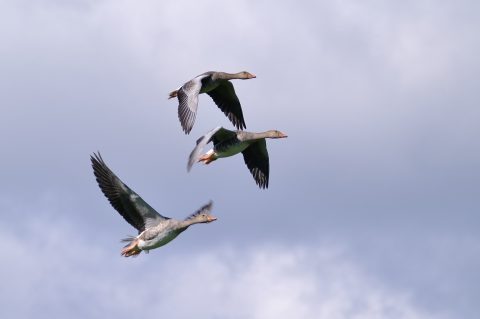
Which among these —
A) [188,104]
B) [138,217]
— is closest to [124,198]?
[138,217]

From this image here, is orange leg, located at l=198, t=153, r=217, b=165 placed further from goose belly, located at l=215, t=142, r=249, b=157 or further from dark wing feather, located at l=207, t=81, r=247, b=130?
dark wing feather, located at l=207, t=81, r=247, b=130

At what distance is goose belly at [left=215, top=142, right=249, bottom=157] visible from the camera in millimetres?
30895

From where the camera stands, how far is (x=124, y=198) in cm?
2695

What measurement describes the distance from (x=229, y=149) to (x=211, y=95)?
3.51 m

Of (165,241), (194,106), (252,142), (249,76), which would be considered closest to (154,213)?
(165,241)

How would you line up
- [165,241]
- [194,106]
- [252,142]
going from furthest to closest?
[252,142] → [194,106] → [165,241]

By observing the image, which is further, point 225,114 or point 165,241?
point 225,114

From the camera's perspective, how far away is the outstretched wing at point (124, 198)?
26797 mm

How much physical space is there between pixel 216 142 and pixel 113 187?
4687mm

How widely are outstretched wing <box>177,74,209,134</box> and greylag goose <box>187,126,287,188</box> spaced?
613 millimetres

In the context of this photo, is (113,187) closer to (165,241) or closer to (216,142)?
(165,241)

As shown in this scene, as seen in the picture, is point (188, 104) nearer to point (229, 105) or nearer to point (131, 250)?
point (229, 105)

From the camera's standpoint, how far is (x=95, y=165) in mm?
26922

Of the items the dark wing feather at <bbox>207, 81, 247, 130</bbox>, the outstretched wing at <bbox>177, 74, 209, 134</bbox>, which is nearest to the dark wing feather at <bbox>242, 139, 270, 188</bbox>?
the dark wing feather at <bbox>207, 81, 247, 130</bbox>
